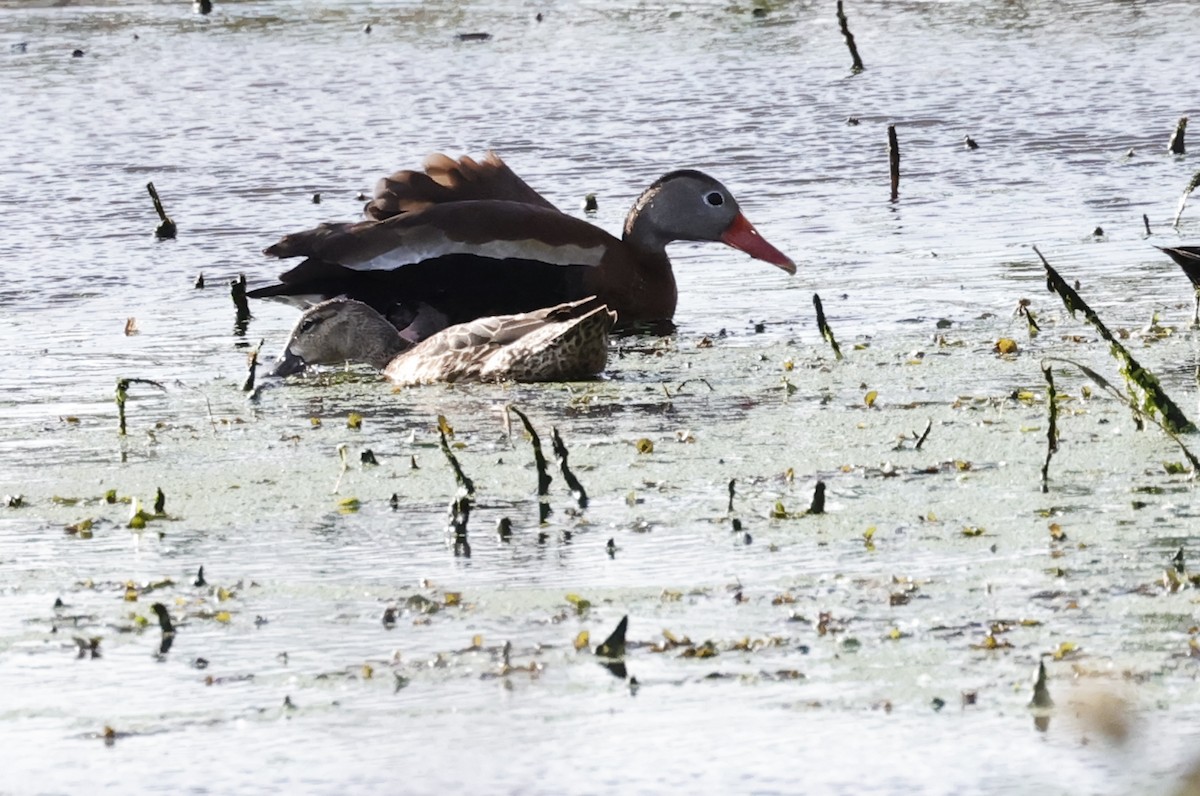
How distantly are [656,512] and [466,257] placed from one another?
378 cm

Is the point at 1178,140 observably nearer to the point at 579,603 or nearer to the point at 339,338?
the point at 339,338

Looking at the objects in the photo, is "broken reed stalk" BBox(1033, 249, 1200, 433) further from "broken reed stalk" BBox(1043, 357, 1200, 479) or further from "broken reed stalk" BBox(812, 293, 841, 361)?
"broken reed stalk" BBox(812, 293, 841, 361)

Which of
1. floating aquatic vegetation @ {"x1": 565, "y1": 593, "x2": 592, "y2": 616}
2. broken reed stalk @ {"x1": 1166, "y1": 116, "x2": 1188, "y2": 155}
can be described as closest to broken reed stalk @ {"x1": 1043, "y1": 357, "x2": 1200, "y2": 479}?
floating aquatic vegetation @ {"x1": 565, "y1": 593, "x2": 592, "y2": 616}

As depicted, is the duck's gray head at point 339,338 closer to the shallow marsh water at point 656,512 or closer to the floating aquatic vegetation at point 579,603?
the shallow marsh water at point 656,512

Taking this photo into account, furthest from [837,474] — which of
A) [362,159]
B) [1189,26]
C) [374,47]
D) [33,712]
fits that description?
[374,47]

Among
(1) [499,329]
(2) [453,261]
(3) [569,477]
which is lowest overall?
(3) [569,477]

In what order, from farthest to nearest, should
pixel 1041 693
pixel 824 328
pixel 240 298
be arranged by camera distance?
pixel 240 298, pixel 824 328, pixel 1041 693

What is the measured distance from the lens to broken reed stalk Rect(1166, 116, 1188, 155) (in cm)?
1408

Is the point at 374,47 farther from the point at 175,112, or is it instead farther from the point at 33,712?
the point at 33,712

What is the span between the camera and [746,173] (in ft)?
48.1

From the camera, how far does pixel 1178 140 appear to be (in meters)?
14.2

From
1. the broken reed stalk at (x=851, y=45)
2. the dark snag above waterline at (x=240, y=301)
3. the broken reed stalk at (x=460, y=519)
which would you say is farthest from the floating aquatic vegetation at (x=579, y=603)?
the broken reed stalk at (x=851, y=45)

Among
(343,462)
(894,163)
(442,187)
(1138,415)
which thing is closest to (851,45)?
(894,163)

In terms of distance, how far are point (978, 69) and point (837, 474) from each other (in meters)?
13.8
